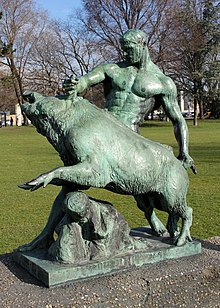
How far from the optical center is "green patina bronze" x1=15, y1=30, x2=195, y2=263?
3.05 metres

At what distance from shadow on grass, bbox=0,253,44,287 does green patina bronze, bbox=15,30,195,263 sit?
6.4 inches

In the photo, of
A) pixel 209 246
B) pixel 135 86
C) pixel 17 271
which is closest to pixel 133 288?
pixel 17 271

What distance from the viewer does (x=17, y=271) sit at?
3281 mm

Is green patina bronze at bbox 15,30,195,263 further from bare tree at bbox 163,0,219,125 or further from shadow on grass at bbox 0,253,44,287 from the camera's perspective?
bare tree at bbox 163,0,219,125

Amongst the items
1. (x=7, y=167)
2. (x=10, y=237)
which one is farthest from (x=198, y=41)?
(x=10, y=237)

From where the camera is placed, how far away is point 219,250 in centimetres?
381

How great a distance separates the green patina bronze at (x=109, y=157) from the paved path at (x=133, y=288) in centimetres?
22

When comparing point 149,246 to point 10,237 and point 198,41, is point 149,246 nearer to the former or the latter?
point 10,237

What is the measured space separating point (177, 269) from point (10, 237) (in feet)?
12.0

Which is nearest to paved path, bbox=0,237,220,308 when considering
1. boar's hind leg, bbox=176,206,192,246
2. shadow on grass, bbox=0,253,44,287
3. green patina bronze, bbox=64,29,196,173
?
shadow on grass, bbox=0,253,44,287

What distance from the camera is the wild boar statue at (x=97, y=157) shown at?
3.02m

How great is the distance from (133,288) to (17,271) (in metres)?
0.92

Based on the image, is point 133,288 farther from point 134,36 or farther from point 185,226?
point 134,36

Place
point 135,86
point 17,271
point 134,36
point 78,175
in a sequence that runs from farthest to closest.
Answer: point 135,86 → point 134,36 → point 17,271 → point 78,175
